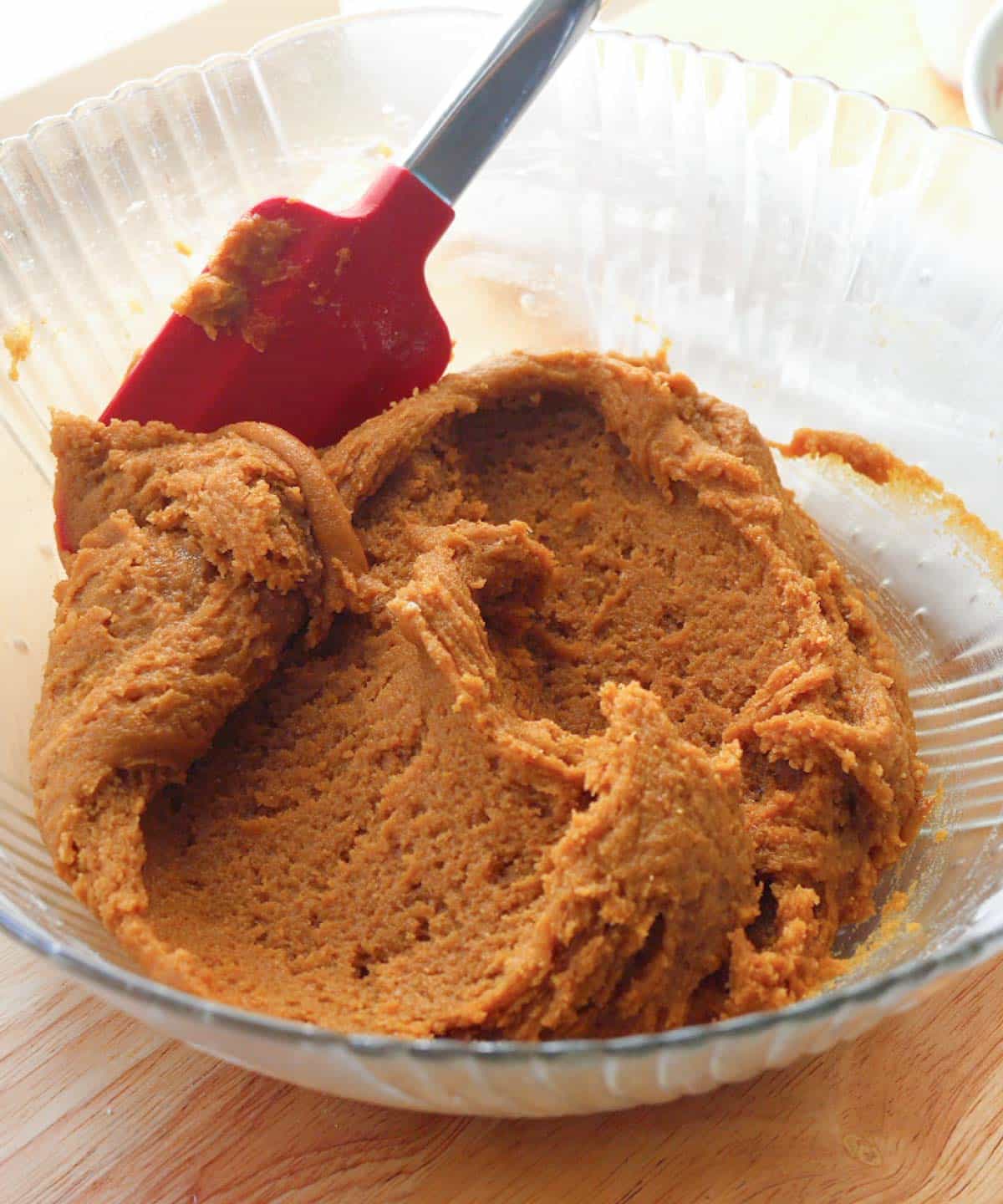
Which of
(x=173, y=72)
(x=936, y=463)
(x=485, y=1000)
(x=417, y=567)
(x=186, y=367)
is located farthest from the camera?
(x=173, y=72)

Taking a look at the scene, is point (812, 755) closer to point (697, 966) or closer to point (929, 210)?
point (697, 966)

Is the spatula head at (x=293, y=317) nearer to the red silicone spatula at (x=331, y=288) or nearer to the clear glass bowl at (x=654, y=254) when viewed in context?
the red silicone spatula at (x=331, y=288)

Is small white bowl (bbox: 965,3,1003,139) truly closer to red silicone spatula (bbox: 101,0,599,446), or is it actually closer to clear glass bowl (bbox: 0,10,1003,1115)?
clear glass bowl (bbox: 0,10,1003,1115)

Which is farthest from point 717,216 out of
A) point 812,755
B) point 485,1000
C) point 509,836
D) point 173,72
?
point 485,1000

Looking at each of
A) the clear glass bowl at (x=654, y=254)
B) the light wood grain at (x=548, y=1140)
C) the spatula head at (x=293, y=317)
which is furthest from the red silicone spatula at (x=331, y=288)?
the light wood grain at (x=548, y=1140)

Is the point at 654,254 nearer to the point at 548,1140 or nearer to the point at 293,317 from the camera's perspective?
the point at 293,317

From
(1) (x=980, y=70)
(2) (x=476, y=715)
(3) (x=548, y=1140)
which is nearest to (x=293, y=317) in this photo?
(2) (x=476, y=715)
